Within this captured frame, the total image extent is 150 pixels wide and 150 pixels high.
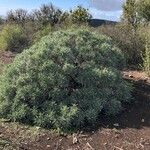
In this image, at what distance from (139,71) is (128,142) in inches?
184

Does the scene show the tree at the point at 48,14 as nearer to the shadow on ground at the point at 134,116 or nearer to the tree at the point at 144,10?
the tree at the point at 144,10

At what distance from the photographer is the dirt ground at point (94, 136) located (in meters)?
7.37

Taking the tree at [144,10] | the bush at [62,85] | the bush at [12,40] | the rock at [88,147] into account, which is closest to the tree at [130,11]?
the tree at [144,10]

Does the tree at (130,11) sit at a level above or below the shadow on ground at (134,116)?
above

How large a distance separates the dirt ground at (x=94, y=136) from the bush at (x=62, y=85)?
206 mm

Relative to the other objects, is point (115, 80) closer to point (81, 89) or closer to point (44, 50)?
point (81, 89)

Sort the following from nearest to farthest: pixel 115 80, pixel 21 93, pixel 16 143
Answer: pixel 16 143 < pixel 21 93 < pixel 115 80

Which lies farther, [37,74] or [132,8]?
[132,8]

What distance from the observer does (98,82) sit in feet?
28.3

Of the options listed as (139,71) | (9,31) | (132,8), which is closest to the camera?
(139,71)

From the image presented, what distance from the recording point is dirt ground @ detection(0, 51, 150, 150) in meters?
7.37

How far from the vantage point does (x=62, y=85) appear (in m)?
8.43

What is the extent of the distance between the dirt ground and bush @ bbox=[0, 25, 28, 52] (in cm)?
894

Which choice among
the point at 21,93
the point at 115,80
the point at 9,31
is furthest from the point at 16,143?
the point at 9,31
